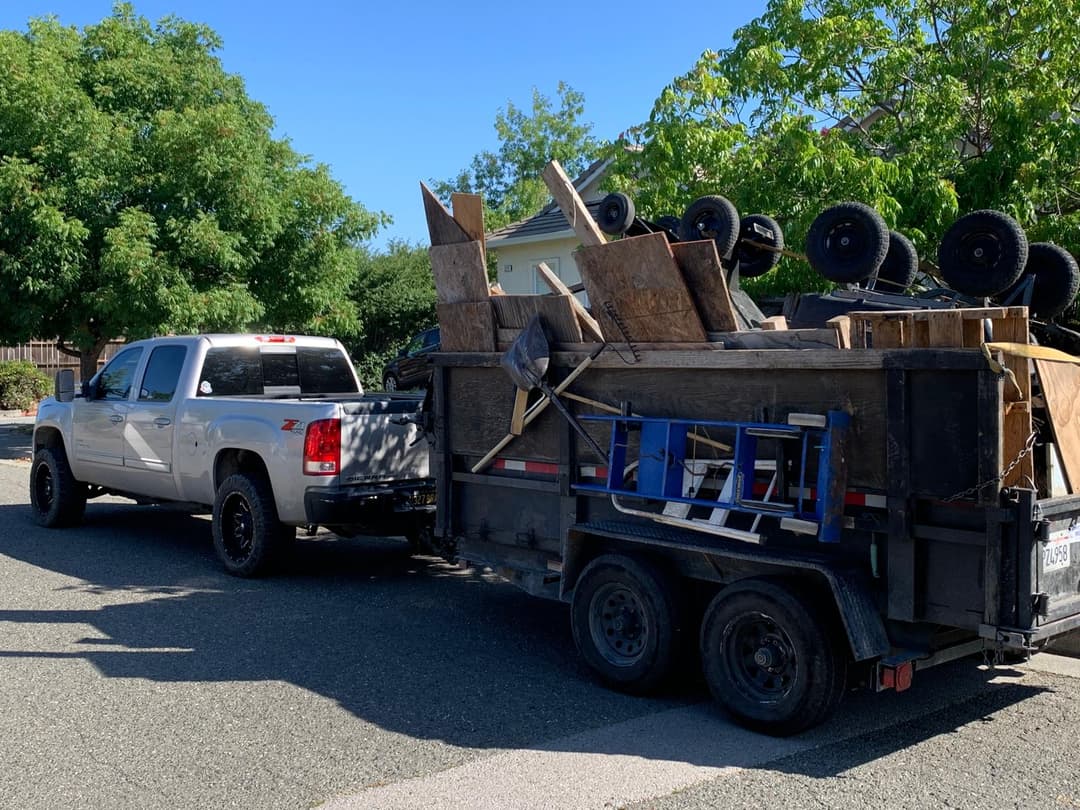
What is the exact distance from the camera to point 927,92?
440 inches

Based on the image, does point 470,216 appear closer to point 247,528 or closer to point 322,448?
point 322,448

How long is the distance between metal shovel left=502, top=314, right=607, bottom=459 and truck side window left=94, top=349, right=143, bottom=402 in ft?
17.4

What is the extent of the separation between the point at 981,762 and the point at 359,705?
10.1ft

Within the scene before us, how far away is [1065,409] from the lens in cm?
503

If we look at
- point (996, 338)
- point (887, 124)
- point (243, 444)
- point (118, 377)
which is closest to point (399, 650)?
point (243, 444)

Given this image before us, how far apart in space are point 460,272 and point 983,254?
318cm

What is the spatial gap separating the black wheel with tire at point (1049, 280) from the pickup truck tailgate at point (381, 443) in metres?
4.34

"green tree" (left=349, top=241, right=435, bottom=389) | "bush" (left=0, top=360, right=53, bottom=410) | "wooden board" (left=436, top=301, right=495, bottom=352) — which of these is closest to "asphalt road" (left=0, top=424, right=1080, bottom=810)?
"wooden board" (left=436, top=301, right=495, bottom=352)

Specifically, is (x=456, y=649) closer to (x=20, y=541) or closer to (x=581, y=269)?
(x=581, y=269)

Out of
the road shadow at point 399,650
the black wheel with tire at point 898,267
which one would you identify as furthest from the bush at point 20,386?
the black wheel with tire at point 898,267

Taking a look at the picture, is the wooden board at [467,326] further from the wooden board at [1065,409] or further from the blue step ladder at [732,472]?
the wooden board at [1065,409]

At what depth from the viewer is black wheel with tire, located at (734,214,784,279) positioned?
8.35m

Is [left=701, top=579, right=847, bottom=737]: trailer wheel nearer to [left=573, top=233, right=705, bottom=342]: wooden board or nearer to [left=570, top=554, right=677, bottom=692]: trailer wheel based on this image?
[left=570, top=554, right=677, bottom=692]: trailer wheel

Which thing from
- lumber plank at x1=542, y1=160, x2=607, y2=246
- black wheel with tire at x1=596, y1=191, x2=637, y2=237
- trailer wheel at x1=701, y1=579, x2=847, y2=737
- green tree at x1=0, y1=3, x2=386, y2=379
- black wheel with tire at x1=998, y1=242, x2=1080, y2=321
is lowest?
trailer wheel at x1=701, y1=579, x2=847, y2=737
